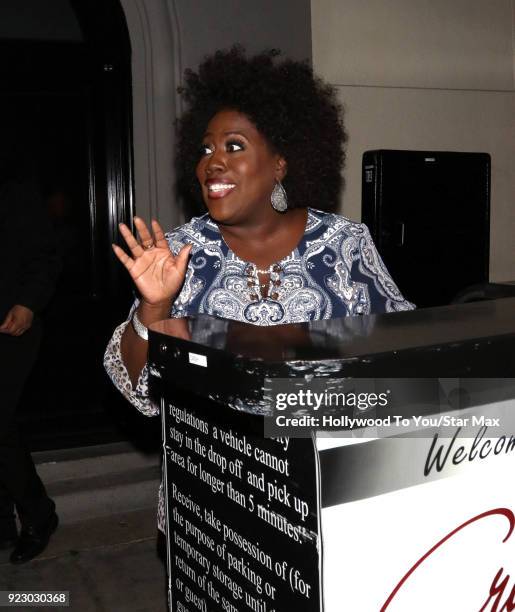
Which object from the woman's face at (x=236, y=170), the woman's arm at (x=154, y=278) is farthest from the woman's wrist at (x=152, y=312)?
the woman's face at (x=236, y=170)

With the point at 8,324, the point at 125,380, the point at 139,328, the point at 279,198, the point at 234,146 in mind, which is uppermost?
the point at 234,146

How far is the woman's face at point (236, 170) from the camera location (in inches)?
79.9

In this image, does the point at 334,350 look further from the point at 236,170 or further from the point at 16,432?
the point at 16,432

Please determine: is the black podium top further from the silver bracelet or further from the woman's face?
the woman's face

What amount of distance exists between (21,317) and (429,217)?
2305 millimetres

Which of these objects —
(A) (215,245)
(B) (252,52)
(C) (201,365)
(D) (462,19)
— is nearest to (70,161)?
(B) (252,52)

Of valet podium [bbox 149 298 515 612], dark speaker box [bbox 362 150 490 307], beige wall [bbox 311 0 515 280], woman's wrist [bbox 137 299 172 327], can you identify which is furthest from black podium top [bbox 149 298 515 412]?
beige wall [bbox 311 0 515 280]

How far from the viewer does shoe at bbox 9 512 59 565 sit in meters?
4.05

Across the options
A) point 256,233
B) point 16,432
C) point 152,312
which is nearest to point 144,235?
point 152,312

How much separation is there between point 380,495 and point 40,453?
4172mm

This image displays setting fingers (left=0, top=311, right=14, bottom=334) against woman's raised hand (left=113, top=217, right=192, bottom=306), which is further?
fingers (left=0, top=311, right=14, bottom=334)

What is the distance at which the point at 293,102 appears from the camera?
2.31 meters

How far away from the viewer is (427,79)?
5703 millimetres

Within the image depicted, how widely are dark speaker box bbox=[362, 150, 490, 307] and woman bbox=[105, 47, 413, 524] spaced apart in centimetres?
215
